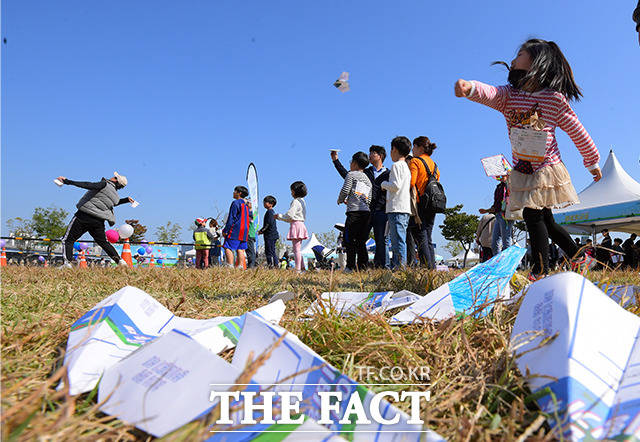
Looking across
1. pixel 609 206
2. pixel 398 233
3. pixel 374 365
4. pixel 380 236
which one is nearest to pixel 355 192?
pixel 380 236

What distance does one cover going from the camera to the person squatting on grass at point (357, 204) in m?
5.34

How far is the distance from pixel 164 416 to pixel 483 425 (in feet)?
1.68

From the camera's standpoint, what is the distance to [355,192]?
5.32 m

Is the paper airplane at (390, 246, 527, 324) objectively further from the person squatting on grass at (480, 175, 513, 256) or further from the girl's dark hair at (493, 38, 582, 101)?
the person squatting on grass at (480, 175, 513, 256)

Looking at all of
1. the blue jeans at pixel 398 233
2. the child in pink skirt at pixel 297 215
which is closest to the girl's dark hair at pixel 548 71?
the blue jeans at pixel 398 233

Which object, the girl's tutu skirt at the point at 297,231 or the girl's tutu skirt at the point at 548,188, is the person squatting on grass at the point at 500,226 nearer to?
the girl's tutu skirt at the point at 297,231

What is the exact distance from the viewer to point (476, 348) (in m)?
0.92

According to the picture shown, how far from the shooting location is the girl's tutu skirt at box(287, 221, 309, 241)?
689 centimetres

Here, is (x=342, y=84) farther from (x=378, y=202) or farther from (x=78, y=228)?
(x=78, y=228)

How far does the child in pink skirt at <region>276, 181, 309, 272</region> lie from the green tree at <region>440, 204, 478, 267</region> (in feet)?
82.1

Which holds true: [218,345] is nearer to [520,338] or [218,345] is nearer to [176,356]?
[176,356]

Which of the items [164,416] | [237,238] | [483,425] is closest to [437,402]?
→ [483,425]

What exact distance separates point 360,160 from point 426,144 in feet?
3.72

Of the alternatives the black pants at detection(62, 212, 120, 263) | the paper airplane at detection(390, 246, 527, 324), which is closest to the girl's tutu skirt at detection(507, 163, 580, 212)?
the paper airplane at detection(390, 246, 527, 324)
